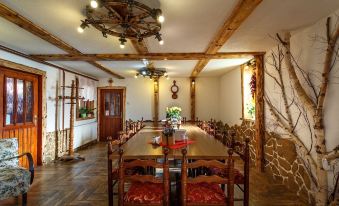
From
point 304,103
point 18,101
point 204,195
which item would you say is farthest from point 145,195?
point 18,101

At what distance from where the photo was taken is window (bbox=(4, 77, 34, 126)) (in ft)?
13.1

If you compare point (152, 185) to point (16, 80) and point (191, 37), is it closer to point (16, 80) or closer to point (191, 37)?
point (191, 37)

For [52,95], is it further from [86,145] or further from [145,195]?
[145,195]

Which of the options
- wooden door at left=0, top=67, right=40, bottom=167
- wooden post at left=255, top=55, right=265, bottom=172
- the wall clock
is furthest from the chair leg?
the wall clock

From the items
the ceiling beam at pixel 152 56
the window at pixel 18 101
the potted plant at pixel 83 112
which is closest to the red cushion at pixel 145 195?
the ceiling beam at pixel 152 56

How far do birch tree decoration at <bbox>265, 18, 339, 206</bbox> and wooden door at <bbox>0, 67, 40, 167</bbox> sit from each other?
4.43 m

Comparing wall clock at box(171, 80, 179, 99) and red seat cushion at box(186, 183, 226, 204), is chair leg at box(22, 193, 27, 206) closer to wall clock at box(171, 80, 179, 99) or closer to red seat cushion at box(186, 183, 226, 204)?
red seat cushion at box(186, 183, 226, 204)

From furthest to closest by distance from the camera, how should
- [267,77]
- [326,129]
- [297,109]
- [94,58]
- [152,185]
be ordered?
[94,58] < [267,77] < [297,109] < [326,129] < [152,185]

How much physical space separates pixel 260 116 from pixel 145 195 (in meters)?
3.09

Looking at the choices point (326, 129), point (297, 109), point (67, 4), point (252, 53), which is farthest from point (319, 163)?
point (67, 4)

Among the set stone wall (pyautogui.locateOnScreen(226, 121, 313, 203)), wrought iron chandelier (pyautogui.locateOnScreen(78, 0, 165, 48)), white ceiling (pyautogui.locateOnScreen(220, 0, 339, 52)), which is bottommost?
stone wall (pyautogui.locateOnScreen(226, 121, 313, 203))

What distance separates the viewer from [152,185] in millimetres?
2105

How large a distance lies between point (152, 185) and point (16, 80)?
3525mm

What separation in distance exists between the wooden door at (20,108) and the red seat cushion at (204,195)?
11.3 feet
